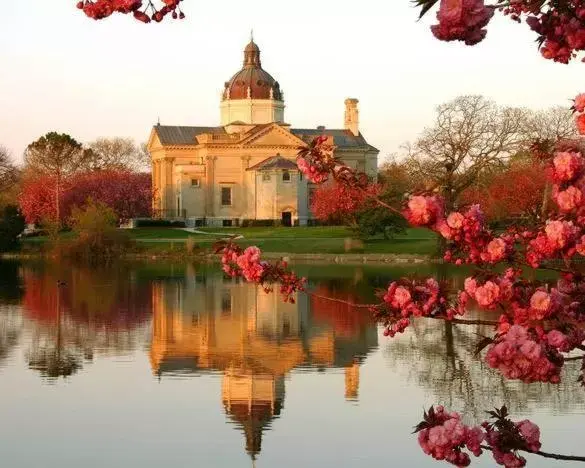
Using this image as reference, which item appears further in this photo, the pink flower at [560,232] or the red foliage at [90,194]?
the red foliage at [90,194]

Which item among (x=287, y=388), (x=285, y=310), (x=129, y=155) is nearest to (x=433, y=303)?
(x=287, y=388)

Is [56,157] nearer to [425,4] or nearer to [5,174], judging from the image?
[5,174]

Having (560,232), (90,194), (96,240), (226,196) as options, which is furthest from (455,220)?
(90,194)

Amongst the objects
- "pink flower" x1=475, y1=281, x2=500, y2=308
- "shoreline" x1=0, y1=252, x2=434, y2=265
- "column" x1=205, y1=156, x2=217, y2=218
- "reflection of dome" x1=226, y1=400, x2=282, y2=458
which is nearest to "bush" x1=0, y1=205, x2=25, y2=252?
"shoreline" x1=0, y1=252, x2=434, y2=265

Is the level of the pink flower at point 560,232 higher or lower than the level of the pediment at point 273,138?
lower

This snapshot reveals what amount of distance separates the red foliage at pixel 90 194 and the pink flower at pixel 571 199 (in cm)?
7861

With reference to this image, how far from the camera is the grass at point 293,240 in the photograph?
61281mm

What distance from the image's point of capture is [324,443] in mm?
15578

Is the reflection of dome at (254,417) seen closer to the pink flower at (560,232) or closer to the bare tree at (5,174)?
the pink flower at (560,232)

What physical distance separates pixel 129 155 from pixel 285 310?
104 m

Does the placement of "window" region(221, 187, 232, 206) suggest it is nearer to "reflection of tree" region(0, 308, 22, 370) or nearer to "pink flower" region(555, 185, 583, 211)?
"reflection of tree" region(0, 308, 22, 370)

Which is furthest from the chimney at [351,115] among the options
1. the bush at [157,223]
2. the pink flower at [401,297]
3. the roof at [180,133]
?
the pink flower at [401,297]

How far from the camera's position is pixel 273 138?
88.9 m

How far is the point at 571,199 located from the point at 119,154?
436 ft
